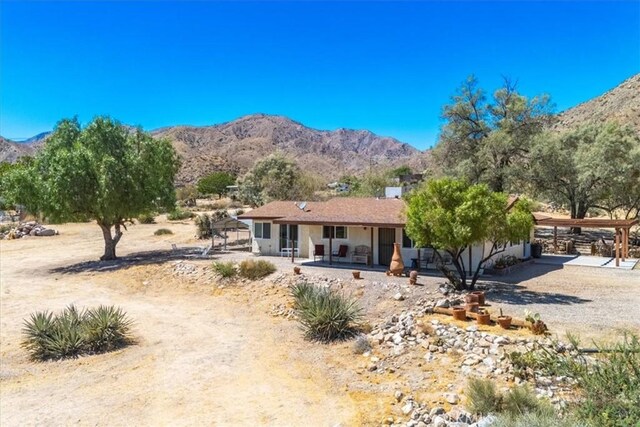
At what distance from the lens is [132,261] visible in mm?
28531

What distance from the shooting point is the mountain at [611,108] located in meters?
66.8

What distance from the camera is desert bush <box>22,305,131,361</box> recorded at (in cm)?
1432

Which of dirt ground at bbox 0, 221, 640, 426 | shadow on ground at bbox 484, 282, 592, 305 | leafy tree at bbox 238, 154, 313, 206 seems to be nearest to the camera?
dirt ground at bbox 0, 221, 640, 426

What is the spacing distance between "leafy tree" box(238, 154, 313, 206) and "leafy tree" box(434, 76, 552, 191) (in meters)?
20.3

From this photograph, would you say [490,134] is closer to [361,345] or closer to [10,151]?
[361,345]

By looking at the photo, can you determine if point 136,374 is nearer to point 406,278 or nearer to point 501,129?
point 406,278

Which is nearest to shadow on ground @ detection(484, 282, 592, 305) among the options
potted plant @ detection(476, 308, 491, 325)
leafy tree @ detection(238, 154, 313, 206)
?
potted plant @ detection(476, 308, 491, 325)

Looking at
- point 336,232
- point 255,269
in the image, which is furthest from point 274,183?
point 255,269

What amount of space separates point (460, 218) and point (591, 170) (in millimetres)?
23117

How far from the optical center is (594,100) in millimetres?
84938

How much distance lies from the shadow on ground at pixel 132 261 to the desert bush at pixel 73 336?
1134cm

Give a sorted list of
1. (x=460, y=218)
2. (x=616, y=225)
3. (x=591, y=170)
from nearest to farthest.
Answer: (x=460, y=218) < (x=616, y=225) < (x=591, y=170)

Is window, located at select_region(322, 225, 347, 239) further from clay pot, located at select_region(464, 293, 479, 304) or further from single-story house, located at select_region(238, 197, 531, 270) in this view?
clay pot, located at select_region(464, 293, 479, 304)

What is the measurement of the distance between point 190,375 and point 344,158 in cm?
16901
